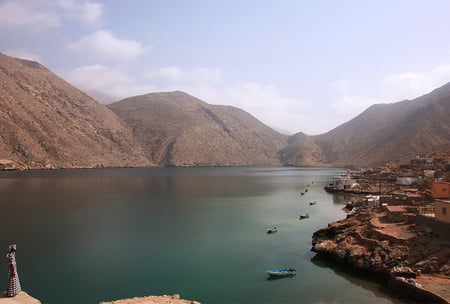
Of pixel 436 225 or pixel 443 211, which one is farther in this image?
pixel 436 225

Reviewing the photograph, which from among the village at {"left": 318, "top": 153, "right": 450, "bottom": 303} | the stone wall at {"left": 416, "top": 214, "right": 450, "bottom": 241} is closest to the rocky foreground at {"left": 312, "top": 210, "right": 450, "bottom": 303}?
the village at {"left": 318, "top": 153, "right": 450, "bottom": 303}

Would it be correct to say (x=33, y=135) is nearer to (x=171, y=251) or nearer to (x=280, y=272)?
(x=171, y=251)

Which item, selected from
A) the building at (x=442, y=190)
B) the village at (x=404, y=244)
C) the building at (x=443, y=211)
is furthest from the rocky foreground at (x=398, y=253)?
the building at (x=442, y=190)

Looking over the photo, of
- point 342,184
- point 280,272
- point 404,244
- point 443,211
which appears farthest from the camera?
point 342,184

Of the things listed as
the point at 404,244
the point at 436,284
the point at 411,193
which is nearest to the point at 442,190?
the point at 404,244

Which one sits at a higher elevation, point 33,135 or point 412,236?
point 33,135

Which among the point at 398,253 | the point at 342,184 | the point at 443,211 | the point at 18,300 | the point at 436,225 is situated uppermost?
the point at 443,211

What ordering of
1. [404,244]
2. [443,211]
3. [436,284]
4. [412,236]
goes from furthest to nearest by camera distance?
[412,236] < [443,211] < [404,244] < [436,284]

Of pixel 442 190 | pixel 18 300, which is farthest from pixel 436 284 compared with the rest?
pixel 18 300

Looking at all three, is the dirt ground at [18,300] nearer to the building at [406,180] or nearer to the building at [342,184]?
the building at [406,180]
